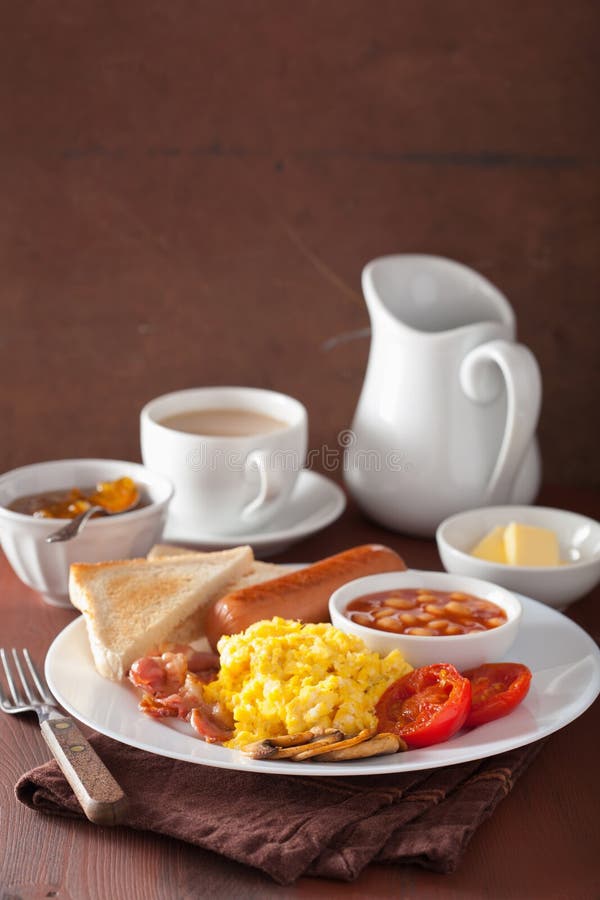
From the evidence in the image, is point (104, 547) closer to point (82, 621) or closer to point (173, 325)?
point (82, 621)

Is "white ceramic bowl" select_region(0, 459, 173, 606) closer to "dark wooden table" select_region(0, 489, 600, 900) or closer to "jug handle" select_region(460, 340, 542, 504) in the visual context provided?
"dark wooden table" select_region(0, 489, 600, 900)

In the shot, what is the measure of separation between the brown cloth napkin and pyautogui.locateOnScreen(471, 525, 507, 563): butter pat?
518 millimetres

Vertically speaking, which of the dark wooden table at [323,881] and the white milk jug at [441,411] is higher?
the white milk jug at [441,411]

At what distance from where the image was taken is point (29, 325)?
244cm

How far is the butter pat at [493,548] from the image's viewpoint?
5.90ft

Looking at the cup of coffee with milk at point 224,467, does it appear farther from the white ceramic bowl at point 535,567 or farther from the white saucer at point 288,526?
the white ceramic bowl at point 535,567

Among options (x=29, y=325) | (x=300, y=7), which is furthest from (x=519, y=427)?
(x=29, y=325)

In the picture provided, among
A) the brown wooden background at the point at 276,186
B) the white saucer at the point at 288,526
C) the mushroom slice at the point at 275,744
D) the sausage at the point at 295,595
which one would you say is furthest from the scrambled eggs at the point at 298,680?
the brown wooden background at the point at 276,186

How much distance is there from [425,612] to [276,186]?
3.89 feet

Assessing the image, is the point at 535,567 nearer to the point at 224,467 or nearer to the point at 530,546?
the point at 530,546

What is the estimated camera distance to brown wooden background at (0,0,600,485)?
7.32ft

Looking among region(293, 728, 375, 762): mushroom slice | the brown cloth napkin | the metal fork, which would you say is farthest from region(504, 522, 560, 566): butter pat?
the metal fork

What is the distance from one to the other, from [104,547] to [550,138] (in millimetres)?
1280

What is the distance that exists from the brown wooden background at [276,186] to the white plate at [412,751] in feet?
3.27
